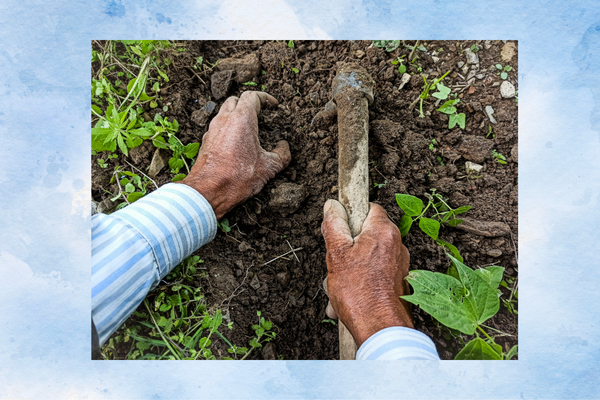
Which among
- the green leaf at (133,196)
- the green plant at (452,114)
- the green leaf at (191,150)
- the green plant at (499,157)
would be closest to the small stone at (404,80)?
the green plant at (452,114)

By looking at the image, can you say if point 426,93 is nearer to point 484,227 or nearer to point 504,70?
point 504,70

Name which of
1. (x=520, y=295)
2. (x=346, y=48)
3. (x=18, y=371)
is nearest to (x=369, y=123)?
(x=346, y=48)

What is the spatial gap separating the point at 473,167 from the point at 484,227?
23cm

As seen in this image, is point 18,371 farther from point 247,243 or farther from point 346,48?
point 346,48

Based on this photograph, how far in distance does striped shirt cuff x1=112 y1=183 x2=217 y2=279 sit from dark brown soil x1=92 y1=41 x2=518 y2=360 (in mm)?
125

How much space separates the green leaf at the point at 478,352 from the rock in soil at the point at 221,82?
120 centimetres

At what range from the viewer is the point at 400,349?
2.90 feet

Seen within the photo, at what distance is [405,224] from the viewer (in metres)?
1.08

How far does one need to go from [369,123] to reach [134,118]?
869 millimetres

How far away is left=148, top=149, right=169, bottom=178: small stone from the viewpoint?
3.86ft

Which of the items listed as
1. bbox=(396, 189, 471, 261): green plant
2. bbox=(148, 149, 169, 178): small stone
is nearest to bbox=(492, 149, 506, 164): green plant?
bbox=(396, 189, 471, 261): green plant

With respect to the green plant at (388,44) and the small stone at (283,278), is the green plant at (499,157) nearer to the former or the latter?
the green plant at (388,44)

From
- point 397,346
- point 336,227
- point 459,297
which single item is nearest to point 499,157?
point 459,297

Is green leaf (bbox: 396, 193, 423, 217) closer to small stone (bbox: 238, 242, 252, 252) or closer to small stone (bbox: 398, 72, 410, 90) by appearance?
small stone (bbox: 398, 72, 410, 90)
